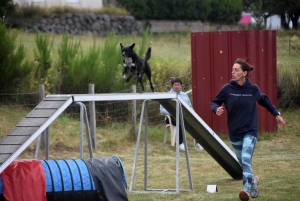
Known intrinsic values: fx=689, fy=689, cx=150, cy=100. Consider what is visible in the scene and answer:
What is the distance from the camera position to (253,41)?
1617 cm

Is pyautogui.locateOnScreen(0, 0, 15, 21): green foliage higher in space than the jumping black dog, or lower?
higher

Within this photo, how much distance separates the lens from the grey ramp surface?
9.66m

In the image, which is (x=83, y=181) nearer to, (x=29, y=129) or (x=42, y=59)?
(x=29, y=129)

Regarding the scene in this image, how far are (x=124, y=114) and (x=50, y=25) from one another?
18443 millimetres

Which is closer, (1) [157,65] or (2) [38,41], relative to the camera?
(2) [38,41]

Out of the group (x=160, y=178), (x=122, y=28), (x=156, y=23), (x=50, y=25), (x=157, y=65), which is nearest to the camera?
(x=160, y=178)

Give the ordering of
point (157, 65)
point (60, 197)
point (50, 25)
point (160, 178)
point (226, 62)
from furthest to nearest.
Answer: point (50, 25) < point (157, 65) < point (226, 62) < point (160, 178) < point (60, 197)

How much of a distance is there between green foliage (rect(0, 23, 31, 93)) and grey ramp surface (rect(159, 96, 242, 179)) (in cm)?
683

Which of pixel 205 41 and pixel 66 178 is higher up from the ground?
pixel 205 41

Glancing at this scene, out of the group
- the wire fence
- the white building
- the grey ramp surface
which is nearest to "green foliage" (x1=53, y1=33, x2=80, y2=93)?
the wire fence

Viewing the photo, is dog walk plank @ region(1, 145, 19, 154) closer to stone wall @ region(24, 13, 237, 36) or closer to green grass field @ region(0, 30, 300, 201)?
green grass field @ region(0, 30, 300, 201)

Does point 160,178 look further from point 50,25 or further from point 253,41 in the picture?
point 50,25

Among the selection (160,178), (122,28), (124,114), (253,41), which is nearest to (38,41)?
(124,114)

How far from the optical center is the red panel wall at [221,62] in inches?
632
